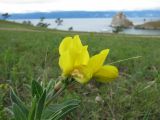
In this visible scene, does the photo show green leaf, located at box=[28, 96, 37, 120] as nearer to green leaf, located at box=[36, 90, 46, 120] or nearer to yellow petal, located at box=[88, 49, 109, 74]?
green leaf, located at box=[36, 90, 46, 120]

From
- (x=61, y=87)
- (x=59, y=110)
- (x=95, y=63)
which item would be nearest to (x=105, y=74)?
(x=95, y=63)

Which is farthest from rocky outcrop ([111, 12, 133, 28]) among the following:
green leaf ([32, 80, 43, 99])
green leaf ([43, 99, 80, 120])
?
green leaf ([32, 80, 43, 99])

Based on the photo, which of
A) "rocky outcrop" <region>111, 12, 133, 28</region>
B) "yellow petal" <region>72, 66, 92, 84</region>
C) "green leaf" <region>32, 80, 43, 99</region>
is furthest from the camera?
"rocky outcrop" <region>111, 12, 133, 28</region>

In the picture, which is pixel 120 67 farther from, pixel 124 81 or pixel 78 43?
pixel 78 43

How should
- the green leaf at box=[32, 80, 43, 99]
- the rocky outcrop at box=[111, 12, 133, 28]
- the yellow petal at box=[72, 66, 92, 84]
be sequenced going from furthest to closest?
the rocky outcrop at box=[111, 12, 133, 28] → the green leaf at box=[32, 80, 43, 99] → the yellow petal at box=[72, 66, 92, 84]

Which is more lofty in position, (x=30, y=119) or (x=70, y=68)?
(x=70, y=68)

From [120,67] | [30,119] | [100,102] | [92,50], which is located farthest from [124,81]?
[92,50]

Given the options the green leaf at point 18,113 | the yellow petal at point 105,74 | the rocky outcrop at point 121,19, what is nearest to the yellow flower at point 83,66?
the yellow petal at point 105,74

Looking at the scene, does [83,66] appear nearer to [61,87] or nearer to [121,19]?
[61,87]
